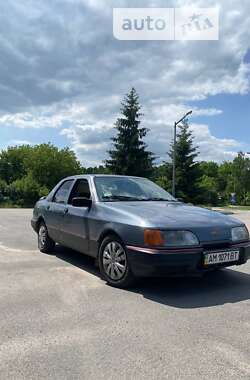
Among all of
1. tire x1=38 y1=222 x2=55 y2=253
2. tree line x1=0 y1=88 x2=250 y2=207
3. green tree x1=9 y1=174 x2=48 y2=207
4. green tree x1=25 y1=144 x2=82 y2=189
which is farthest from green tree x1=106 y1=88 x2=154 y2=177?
tire x1=38 y1=222 x2=55 y2=253

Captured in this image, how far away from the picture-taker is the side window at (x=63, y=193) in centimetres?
661

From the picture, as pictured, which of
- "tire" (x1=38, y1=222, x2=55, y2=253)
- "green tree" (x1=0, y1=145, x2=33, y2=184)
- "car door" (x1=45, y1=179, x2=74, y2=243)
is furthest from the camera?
"green tree" (x1=0, y1=145, x2=33, y2=184)

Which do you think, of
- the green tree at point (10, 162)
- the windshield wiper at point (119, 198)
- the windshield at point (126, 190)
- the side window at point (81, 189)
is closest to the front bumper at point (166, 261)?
the windshield wiper at point (119, 198)

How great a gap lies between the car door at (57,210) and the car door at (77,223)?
0.17 metres

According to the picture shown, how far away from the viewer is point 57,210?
660 cm

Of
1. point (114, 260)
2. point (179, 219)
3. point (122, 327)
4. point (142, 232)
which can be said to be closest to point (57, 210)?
point (114, 260)

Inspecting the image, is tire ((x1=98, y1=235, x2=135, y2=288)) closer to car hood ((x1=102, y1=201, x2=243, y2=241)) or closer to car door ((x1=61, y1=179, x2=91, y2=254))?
car hood ((x1=102, y1=201, x2=243, y2=241))

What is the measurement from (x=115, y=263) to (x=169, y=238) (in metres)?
0.89

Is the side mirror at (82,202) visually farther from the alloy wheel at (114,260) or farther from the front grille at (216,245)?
the front grille at (216,245)

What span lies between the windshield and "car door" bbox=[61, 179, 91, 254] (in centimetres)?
26

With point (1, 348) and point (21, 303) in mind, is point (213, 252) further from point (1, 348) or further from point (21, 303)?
point (1, 348)

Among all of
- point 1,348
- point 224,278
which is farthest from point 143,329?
point 224,278

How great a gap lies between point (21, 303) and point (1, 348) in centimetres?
114

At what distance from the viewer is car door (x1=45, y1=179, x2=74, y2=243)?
646cm
